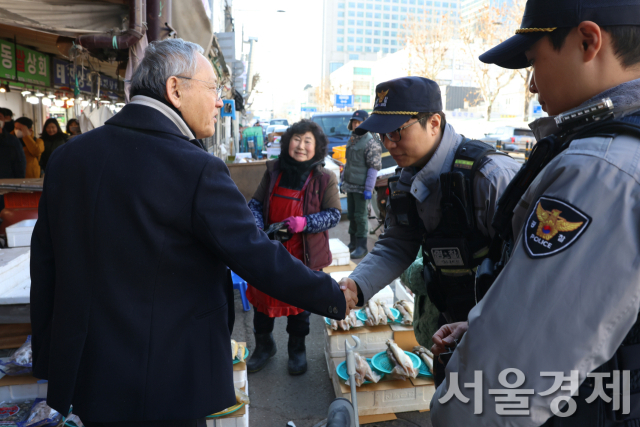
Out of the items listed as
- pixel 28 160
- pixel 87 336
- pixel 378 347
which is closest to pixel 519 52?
pixel 87 336

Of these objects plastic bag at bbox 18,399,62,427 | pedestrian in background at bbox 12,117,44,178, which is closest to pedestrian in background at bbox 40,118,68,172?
pedestrian in background at bbox 12,117,44,178

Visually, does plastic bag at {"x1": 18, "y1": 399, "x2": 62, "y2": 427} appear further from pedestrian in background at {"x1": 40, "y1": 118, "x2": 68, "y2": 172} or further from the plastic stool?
pedestrian in background at {"x1": 40, "y1": 118, "x2": 68, "y2": 172}

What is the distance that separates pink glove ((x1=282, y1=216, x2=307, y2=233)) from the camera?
363 cm

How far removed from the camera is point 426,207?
7.04 feet

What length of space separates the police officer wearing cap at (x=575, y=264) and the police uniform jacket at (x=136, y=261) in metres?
0.91

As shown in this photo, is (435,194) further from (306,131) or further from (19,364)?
(19,364)

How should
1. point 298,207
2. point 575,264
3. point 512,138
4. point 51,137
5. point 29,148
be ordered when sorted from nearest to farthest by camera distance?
point 575,264 → point 298,207 → point 29,148 → point 51,137 → point 512,138

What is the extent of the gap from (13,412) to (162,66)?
236 centimetres

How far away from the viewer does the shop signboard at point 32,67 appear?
892cm

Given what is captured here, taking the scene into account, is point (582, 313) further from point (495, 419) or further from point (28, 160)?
point (28, 160)

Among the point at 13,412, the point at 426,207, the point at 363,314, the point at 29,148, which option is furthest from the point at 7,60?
the point at 426,207

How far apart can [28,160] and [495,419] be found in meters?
10.1

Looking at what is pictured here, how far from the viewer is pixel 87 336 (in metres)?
1.53

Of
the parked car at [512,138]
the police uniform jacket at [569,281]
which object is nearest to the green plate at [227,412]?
the police uniform jacket at [569,281]
